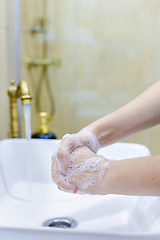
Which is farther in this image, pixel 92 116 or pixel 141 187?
Answer: pixel 92 116

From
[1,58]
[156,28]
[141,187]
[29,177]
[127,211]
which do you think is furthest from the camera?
[156,28]

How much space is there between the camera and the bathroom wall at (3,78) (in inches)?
34.2

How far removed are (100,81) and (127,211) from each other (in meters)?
0.82

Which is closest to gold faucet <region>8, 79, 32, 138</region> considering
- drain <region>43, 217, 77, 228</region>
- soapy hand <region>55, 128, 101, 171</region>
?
soapy hand <region>55, 128, 101, 171</region>

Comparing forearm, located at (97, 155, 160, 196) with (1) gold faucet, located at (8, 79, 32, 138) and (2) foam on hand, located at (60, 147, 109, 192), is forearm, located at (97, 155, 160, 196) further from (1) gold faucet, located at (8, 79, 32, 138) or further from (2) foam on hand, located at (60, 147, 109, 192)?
(1) gold faucet, located at (8, 79, 32, 138)

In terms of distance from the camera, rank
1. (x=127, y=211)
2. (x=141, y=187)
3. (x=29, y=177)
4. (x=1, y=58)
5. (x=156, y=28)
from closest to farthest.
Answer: (x=141, y=187), (x=127, y=211), (x=29, y=177), (x=1, y=58), (x=156, y=28)

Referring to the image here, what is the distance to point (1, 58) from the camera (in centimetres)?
87

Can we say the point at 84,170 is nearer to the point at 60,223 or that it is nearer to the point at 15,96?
the point at 60,223

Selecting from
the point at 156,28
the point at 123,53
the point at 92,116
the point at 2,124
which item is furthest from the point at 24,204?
the point at 156,28

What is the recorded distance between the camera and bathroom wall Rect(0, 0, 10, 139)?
0.87m

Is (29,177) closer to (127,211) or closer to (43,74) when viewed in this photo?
(127,211)

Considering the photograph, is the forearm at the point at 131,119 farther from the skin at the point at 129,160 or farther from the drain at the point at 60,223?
the drain at the point at 60,223

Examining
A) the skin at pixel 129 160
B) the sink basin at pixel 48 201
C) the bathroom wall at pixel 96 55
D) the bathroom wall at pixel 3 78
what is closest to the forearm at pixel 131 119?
the skin at pixel 129 160

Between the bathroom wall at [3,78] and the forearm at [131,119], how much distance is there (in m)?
0.40
